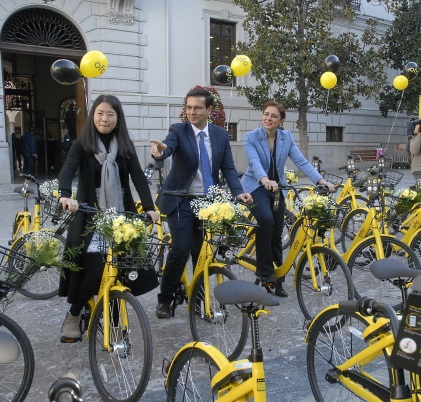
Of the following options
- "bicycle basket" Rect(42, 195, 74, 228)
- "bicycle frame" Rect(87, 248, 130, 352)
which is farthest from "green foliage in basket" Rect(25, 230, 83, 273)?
"bicycle basket" Rect(42, 195, 74, 228)

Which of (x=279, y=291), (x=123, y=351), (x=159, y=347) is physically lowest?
(x=159, y=347)

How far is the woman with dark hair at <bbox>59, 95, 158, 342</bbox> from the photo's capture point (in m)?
3.36

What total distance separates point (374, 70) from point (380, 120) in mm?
7162

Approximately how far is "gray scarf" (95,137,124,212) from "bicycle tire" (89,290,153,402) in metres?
0.70

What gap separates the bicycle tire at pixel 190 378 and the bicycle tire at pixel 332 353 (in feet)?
2.19

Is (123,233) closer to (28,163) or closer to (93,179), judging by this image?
(93,179)

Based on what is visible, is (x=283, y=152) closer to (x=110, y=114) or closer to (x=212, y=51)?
(x=110, y=114)

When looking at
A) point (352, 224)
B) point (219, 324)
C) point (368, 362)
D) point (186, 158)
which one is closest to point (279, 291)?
point (219, 324)

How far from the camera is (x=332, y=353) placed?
9.05ft

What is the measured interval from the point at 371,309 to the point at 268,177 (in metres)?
2.76

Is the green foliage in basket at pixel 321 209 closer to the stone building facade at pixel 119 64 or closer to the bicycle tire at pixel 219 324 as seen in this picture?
the bicycle tire at pixel 219 324

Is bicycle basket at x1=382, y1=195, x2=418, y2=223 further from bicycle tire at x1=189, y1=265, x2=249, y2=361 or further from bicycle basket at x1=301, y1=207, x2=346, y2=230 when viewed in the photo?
bicycle tire at x1=189, y1=265, x2=249, y2=361

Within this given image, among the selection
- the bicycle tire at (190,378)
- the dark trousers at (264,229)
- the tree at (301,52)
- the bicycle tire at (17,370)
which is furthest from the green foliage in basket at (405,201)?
the tree at (301,52)

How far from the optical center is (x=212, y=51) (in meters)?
17.2
